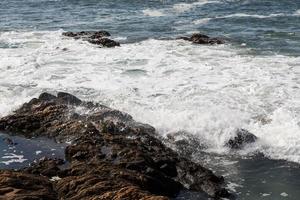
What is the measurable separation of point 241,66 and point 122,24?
13.8 m

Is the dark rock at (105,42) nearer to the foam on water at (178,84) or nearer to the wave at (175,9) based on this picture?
the foam on water at (178,84)

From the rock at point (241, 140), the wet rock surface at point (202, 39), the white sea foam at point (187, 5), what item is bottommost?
the rock at point (241, 140)

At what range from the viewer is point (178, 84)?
2023 centimetres

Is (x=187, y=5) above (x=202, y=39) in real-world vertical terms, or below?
above

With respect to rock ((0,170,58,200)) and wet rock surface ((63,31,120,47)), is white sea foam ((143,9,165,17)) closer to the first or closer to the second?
wet rock surface ((63,31,120,47))

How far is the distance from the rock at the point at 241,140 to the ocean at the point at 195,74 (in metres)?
0.19

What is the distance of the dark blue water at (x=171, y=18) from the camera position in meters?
29.2

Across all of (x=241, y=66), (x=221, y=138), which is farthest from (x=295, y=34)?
(x=221, y=138)

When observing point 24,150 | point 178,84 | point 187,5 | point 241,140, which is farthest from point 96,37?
point 241,140

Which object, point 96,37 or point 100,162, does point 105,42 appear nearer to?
point 96,37

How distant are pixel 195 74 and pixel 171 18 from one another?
15.5 m

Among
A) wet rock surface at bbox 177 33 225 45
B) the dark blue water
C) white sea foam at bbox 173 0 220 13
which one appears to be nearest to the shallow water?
the dark blue water

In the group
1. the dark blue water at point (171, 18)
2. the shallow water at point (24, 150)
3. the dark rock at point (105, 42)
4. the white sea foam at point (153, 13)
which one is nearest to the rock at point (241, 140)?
the shallow water at point (24, 150)

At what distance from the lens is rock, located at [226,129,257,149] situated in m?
14.3
